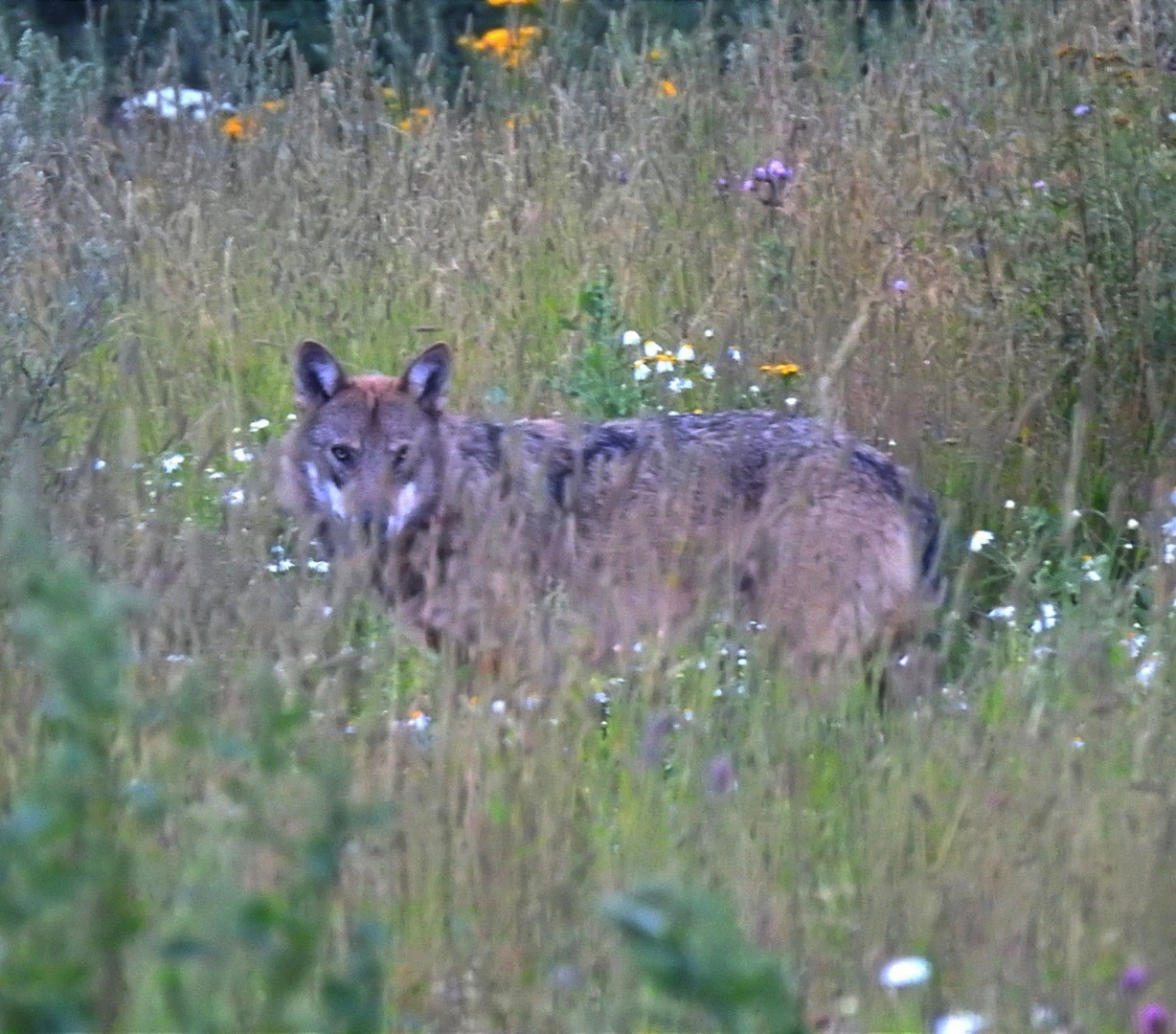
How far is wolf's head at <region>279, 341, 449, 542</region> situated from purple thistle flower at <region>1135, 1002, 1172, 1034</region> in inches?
130

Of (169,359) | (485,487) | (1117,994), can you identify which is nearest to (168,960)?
(1117,994)

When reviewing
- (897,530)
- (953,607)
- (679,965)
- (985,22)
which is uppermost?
(985,22)

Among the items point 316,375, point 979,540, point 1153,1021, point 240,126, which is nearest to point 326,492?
point 316,375

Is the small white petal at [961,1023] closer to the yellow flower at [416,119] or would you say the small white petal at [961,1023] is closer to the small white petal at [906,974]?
the small white petal at [906,974]

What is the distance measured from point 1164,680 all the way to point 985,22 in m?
4.13

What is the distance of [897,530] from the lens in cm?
504

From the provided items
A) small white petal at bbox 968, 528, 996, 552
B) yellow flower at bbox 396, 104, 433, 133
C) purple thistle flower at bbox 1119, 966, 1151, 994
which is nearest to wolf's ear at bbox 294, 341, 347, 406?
small white petal at bbox 968, 528, 996, 552

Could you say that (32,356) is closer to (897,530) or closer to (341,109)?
(341,109)

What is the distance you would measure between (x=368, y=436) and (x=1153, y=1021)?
3.61m

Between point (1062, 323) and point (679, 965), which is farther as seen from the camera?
point (1062, 323)

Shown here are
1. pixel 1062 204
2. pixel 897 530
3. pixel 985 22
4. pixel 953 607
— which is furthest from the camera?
pixel 985 22

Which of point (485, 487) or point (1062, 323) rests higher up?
point (1062, 323)

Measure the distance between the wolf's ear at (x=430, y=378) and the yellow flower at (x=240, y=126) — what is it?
2.87 m

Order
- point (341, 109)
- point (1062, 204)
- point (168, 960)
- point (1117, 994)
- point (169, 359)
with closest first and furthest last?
point (168, 960), point (1117, 994), point (1062, 204), point (169, 359), point (341, 109)
